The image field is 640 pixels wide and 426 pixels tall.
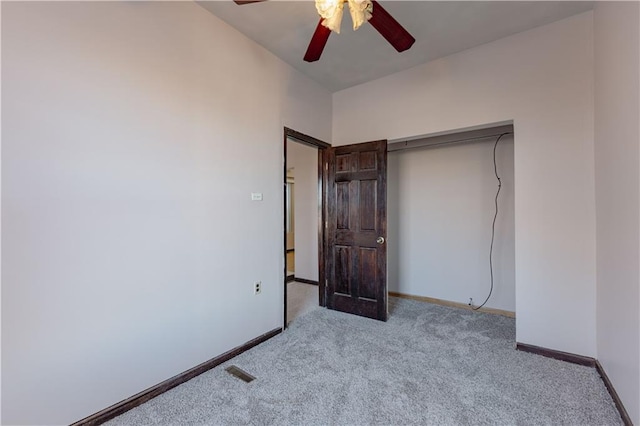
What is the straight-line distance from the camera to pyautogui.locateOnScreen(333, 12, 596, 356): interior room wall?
2.32 meters

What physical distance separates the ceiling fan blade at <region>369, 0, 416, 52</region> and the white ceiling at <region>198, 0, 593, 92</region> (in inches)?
23.8

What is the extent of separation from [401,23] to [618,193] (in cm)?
202

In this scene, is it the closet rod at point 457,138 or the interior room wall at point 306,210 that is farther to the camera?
the interior room wall at point 306,210

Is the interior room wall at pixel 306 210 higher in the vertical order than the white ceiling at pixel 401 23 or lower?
lower

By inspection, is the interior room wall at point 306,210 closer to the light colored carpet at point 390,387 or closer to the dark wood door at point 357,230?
the dark wood door at point 357,230

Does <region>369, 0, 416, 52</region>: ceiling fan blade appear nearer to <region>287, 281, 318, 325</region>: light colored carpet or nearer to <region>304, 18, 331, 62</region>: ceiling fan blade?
<region>304, 18, 331, 62</region>: ceiling fan blade

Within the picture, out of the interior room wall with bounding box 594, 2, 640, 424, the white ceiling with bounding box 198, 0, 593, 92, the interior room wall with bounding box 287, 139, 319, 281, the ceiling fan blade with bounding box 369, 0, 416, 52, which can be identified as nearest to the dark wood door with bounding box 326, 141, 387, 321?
the white ceiling with bounding box 198, 0, 593, 92

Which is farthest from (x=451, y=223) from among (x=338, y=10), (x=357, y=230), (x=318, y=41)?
(x=338, y=10)

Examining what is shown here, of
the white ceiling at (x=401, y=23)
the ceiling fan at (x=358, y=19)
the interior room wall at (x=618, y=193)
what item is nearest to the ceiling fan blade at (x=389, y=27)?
the ceiling fan at (x=358, y=19)

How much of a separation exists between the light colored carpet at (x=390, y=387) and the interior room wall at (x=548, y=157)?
0.43m

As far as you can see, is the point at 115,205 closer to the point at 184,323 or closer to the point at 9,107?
the point at 9,107

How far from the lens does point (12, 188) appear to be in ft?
4.67

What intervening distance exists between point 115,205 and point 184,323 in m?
1.00

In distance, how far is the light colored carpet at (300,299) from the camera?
3.56m
